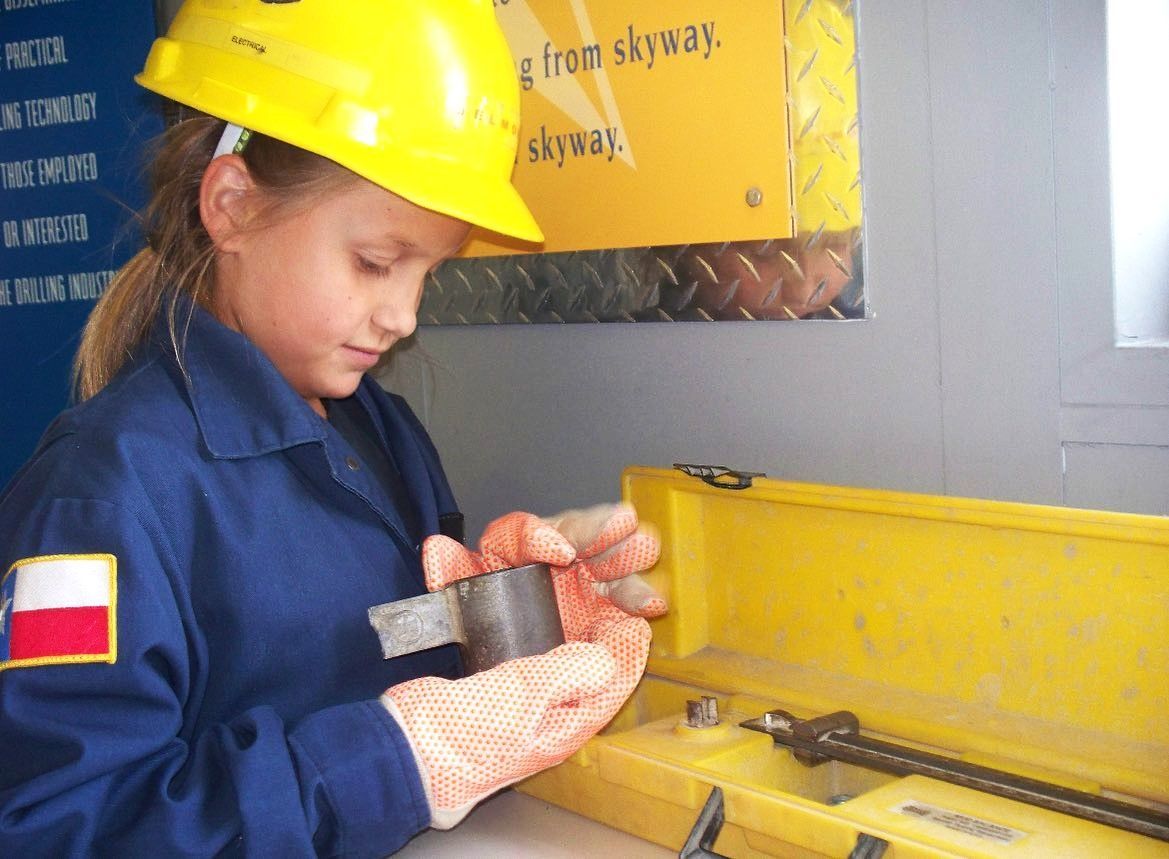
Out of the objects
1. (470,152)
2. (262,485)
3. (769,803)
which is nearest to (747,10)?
(470,152)

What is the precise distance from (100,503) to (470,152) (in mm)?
462

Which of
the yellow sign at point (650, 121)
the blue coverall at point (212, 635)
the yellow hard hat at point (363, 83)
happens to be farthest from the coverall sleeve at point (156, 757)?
the yellow sign at point (650, 121)

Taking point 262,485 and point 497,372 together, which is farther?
point 497,372

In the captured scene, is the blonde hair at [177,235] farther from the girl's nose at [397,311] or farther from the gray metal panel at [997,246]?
the gray metal panel at [997,246]

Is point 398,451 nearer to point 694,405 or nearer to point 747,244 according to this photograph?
point 694,405

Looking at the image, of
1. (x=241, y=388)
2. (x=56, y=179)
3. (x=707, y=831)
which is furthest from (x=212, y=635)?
(x=56, y=179)

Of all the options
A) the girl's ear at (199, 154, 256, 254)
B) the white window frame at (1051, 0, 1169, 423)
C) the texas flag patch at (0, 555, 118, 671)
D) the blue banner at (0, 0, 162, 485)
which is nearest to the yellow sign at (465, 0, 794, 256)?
the white window frame at (1051, 0, 1169, 423)

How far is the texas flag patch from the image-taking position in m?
0.88

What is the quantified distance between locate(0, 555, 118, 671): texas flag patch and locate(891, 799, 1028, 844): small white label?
2.13ft

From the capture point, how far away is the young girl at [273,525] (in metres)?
0.89

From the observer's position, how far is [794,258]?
129 centimetres

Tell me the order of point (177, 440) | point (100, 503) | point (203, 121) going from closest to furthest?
point (100, 503)
point (177, 440)
point (203, 121)

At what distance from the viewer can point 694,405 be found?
4.68 feet

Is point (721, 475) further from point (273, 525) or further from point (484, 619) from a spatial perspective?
point (273, 525)
